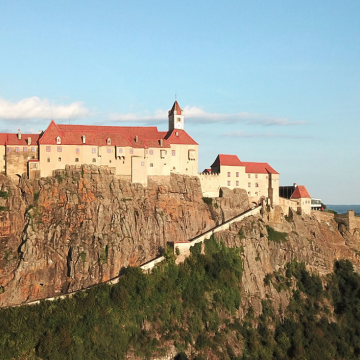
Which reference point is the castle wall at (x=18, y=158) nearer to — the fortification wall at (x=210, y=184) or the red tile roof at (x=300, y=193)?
the fortification wall at (x=210, y=184)

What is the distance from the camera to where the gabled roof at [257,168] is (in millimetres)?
109000

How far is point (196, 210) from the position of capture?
9969 centimetres

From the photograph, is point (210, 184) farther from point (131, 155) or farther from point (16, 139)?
point (16, 139)

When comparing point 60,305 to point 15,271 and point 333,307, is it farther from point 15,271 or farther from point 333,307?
point 333,307

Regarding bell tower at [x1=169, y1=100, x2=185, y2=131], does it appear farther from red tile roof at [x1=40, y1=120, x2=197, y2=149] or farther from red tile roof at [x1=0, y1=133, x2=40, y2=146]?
red tile roof at [x1=0, y1=133, x2=40, y2=146]

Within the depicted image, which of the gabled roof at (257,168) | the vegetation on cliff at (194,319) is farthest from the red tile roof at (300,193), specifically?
the vegetation on cliff at (194,319)

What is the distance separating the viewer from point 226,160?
10738 cm

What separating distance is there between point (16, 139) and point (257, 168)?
36.9m

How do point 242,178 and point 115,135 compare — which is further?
point 242,178

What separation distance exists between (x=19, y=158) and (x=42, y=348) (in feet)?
90.3

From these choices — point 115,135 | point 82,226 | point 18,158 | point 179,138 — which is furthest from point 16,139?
point 179,138

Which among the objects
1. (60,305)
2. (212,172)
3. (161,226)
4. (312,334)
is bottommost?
(312,334)

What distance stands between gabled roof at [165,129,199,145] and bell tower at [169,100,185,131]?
1.49 metres

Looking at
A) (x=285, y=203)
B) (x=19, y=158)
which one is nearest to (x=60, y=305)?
(x=19, y=158)
